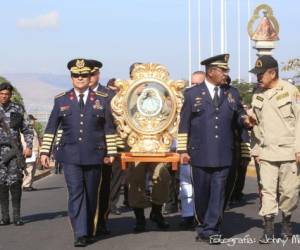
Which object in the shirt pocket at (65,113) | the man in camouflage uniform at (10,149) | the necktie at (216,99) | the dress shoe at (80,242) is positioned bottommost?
the dress shoe at (80,242)

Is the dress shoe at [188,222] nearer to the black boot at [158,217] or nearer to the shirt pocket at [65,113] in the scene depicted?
the black boot at [158,217]

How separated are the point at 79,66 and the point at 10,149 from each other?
2.62 metres

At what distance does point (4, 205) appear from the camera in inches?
466

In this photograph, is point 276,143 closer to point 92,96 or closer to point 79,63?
point 92,96

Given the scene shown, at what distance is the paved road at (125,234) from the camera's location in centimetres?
945

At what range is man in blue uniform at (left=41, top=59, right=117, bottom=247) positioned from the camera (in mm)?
9547

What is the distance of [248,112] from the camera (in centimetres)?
969

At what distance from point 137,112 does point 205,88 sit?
5.71ft

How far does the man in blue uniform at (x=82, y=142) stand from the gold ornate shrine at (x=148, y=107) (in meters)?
1.29

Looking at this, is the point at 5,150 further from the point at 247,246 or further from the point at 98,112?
the point at 247,246

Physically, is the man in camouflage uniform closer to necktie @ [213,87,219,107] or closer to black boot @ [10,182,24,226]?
black boot @ [10,182,24,226]

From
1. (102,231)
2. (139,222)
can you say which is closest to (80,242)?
(102,231)

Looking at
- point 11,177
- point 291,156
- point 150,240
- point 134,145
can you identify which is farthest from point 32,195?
point 291,156

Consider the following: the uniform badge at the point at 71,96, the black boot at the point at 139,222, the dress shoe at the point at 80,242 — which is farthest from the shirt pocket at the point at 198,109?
the dress shoe at the point at 80,242
